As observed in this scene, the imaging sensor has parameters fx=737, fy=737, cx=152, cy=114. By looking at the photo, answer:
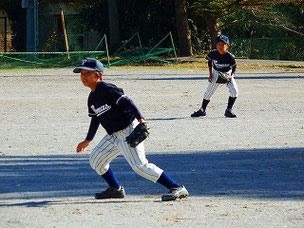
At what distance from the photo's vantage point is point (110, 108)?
6836 mm

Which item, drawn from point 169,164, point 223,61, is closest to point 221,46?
point 223,61

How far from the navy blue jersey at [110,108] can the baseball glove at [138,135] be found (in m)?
0.21

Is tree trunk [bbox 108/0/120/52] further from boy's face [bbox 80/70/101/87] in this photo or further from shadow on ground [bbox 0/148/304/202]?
boy's face [bbox 80/70/101/87]

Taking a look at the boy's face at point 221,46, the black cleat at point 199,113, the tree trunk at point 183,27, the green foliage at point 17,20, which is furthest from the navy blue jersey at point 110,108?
the green foliage at point 17,20

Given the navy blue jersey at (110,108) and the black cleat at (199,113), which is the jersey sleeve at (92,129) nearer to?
the navy blue jersey at (110,108)

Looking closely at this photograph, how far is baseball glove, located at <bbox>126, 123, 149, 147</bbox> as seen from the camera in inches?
261

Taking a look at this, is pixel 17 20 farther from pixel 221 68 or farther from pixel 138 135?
pixel 138 135

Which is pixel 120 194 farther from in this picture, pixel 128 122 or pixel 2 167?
pixel 2 167

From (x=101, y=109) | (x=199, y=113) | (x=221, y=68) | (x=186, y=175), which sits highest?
(x=101, y=109)

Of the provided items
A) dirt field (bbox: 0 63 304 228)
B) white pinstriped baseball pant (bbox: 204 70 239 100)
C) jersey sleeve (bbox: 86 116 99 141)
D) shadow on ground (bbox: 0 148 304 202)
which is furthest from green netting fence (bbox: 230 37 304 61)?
jersey sleeve (bbox: 86 116 99 141)

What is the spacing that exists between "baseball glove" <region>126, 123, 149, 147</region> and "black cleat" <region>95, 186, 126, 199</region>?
0.65 metres

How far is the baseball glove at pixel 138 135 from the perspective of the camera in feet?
21.8

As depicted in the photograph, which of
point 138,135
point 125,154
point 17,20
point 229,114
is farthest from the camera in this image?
point 17,20

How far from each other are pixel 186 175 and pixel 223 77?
6.06 metres
